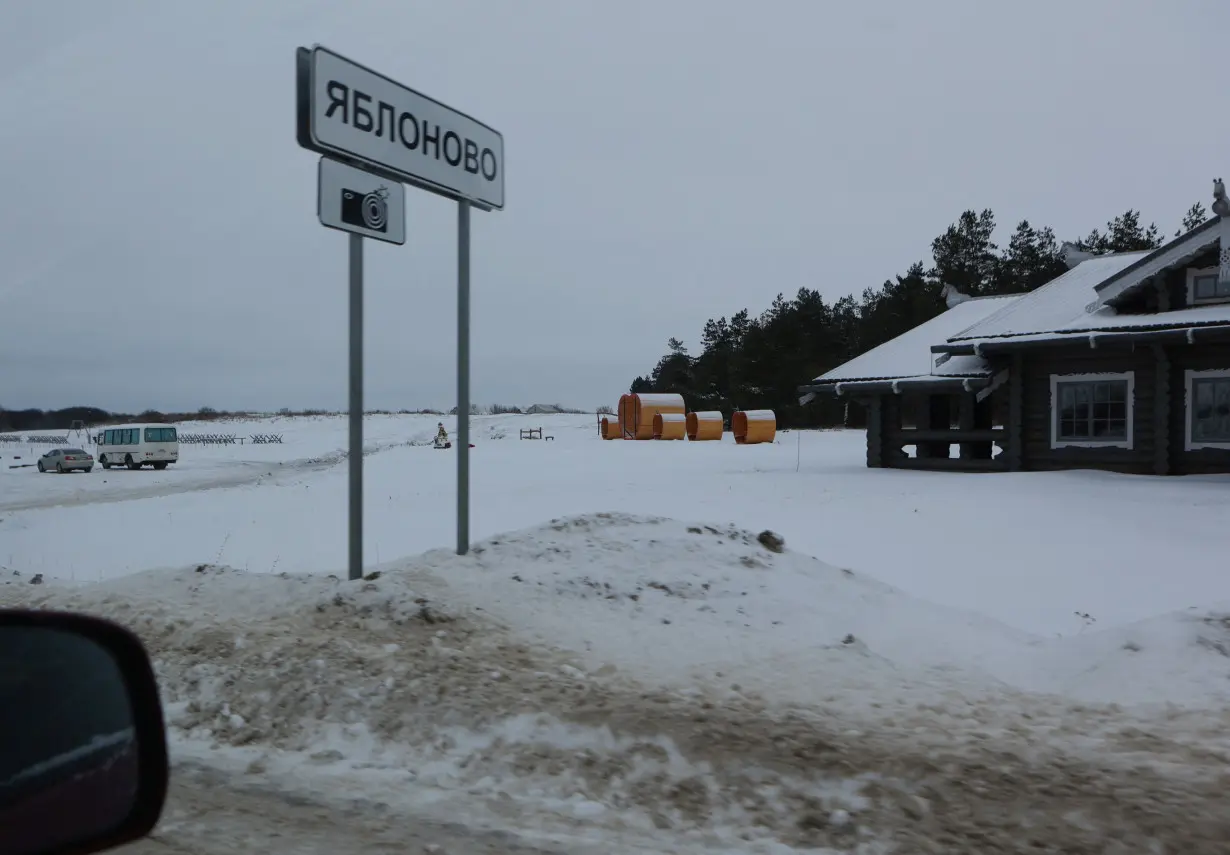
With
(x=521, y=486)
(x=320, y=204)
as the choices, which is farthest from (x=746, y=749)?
(x=521, y=486)

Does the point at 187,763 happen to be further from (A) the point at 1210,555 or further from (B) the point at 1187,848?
(A) the point at 1210,555

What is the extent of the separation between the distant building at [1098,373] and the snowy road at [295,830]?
17671mm

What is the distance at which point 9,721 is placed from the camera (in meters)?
1.81

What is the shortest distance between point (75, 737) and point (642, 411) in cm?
4251

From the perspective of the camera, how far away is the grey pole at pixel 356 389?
23.8 ft

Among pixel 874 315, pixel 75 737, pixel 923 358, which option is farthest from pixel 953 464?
pixel 874 315

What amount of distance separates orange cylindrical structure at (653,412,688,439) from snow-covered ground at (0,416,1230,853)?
1250 inches

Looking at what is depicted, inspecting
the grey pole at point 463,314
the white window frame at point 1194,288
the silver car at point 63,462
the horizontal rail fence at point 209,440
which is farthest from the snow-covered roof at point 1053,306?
the horizontal rail fence at point 209,440

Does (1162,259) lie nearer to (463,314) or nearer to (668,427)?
(463,314)

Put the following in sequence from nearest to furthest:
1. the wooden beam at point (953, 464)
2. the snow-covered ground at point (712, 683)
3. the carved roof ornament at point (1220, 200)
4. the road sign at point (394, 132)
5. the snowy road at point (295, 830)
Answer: the snowy road at point (295, 830), the snow-covered ground at point (712, 683), the road sign at point (394, 132), the carved roof ornament at point (1220, 200), the wooden beam at point (953, 464)

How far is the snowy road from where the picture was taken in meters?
3.48

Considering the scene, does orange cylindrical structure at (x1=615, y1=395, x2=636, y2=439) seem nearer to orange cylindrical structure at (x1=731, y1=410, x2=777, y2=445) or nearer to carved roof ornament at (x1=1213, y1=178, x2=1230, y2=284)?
orange cylindrical structure at (x1=731, y1=410, x2=777, y2=445)

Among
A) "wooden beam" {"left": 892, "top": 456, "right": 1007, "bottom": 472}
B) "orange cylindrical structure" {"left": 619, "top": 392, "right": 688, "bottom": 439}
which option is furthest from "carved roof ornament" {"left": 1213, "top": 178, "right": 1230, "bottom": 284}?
"orange cylindrical structure" {"left": 619, "top": 392, "right": 688, "bottom": 439}

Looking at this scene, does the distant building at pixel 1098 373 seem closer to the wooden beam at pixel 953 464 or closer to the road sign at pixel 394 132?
the wooden beam at pixel 953 464
